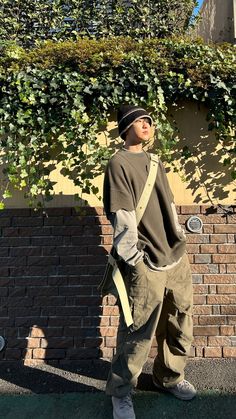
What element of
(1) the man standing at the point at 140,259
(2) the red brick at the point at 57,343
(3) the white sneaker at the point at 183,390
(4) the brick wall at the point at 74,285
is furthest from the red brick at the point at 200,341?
(2) the red brick at the point at 57,343

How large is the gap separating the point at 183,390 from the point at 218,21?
4.46 meters

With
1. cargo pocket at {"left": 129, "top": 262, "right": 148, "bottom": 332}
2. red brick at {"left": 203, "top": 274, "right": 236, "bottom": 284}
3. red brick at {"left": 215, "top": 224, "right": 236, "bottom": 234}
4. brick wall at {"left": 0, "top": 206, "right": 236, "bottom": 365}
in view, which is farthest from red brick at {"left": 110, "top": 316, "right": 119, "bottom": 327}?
red brick at {"left": 215, "top": 224, "right": 236, "bottom": 234}

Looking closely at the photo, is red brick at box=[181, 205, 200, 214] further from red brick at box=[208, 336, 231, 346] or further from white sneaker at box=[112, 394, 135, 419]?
white sneaker at box=[112, 394, 135, 419]

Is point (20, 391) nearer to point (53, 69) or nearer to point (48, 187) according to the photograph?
point (48, 187)

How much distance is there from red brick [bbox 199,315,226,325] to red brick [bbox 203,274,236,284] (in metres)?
0.30

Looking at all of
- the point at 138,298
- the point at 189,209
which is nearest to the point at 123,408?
the point at 138,298

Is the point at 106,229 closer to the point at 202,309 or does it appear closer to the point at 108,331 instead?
the point at 108,331

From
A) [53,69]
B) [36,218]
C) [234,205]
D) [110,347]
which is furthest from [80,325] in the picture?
[53,69]

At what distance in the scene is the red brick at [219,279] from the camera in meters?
3.67

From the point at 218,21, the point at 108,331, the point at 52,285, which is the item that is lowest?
the point at 108,331

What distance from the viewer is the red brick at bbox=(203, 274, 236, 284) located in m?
3.67

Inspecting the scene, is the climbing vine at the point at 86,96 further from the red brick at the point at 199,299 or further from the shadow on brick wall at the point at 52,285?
the red brick at the point at 199,299

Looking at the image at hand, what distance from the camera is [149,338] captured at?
2.75 metres

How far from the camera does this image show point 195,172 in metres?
3.77
